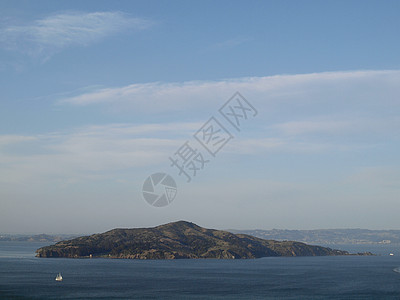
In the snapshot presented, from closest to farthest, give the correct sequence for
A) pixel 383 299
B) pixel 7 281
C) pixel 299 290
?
pixel 383 299
pixel 299 290
pixel 7 281

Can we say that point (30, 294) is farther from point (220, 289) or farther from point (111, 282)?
point (220, 289)

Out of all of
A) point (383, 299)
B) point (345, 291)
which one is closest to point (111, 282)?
point (345, 291)

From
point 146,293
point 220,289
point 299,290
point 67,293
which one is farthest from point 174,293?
point 299,290

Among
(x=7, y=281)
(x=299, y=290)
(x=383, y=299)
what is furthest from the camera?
(x=7, y=281)

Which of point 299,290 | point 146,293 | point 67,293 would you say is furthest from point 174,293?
point 299,290

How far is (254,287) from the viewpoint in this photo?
18688 centimetres

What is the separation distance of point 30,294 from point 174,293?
47.6 meters

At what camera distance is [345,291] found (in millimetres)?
178375

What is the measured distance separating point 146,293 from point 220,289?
30.0 metres

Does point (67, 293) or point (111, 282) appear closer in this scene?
point (67, 293)

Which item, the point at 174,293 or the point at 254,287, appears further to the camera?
the point at 254,287

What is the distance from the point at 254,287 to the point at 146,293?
148ft

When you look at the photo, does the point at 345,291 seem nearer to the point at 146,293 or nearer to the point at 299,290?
the point at 299,290

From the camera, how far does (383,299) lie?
156500 mm
